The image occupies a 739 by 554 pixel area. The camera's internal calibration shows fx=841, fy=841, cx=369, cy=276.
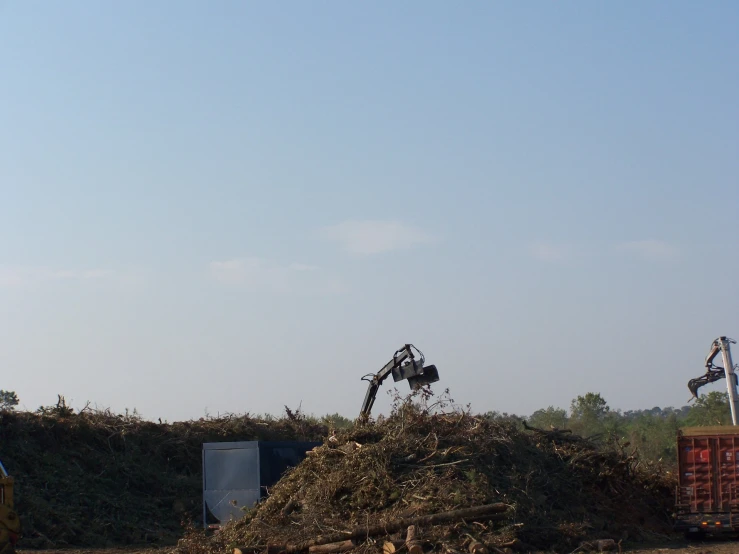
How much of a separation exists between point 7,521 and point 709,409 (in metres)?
38.2

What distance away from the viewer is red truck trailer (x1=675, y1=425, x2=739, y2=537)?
54.7 feet

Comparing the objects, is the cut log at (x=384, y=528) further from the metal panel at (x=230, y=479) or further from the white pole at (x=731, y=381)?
the white pole at (x=731, y=381)

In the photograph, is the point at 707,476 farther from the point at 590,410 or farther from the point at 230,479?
the point at 590,410

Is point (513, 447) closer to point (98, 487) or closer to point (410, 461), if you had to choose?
point (410, 461)

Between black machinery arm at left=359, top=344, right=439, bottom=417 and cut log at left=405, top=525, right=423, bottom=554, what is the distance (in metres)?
5.23

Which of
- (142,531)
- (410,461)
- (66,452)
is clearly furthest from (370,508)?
(66,452)

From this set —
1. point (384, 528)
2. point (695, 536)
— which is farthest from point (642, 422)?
point (384, 528)

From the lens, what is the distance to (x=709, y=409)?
142 feet

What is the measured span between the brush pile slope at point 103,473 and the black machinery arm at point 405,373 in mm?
5376

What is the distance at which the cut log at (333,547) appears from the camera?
43.2 ft

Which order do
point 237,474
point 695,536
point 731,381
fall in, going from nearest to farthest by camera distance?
point 695,536 → point 237,474 → point 731,381

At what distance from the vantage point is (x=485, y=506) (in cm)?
1373

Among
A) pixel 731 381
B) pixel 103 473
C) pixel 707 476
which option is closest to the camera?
pixel 707 476

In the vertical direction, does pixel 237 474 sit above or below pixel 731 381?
below
